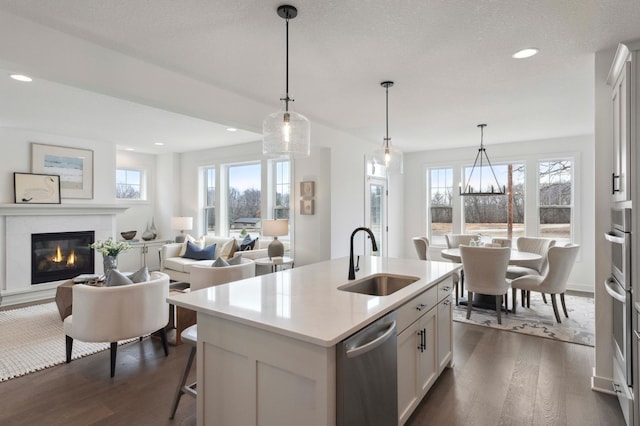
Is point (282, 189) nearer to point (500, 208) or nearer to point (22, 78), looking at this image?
point (22, 78)

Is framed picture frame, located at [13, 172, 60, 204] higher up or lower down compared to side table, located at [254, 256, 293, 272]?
higher up

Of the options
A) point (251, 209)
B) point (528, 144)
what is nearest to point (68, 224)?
point (251, 209)

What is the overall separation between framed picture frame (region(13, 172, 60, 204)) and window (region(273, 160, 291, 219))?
373cm

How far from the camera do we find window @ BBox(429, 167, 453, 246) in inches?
283

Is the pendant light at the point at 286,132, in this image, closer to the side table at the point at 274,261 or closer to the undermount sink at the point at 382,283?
the undermount sink at the point at 382,283

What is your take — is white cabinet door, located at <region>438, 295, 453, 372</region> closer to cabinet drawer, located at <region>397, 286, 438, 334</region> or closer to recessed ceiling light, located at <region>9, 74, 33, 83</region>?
cabinet drawer, located at <region>397, 286, 438, 334</region>

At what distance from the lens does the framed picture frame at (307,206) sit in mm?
5387

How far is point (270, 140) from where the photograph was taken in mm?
2424

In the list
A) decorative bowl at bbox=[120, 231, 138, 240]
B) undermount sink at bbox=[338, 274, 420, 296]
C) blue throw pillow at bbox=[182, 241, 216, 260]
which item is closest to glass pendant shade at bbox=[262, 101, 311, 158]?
undermount sink at bbox=[338, 274, 420, 296]

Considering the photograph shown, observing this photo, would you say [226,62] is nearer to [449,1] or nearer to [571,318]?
[449,1]

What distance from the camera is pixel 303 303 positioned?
1.81 metres

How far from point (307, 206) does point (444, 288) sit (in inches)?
121

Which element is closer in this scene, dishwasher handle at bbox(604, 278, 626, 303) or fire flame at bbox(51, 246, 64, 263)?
dishwasher handle at bbox(604, 278, 626, 303)

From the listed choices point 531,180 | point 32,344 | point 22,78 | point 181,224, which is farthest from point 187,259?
point 531,180
